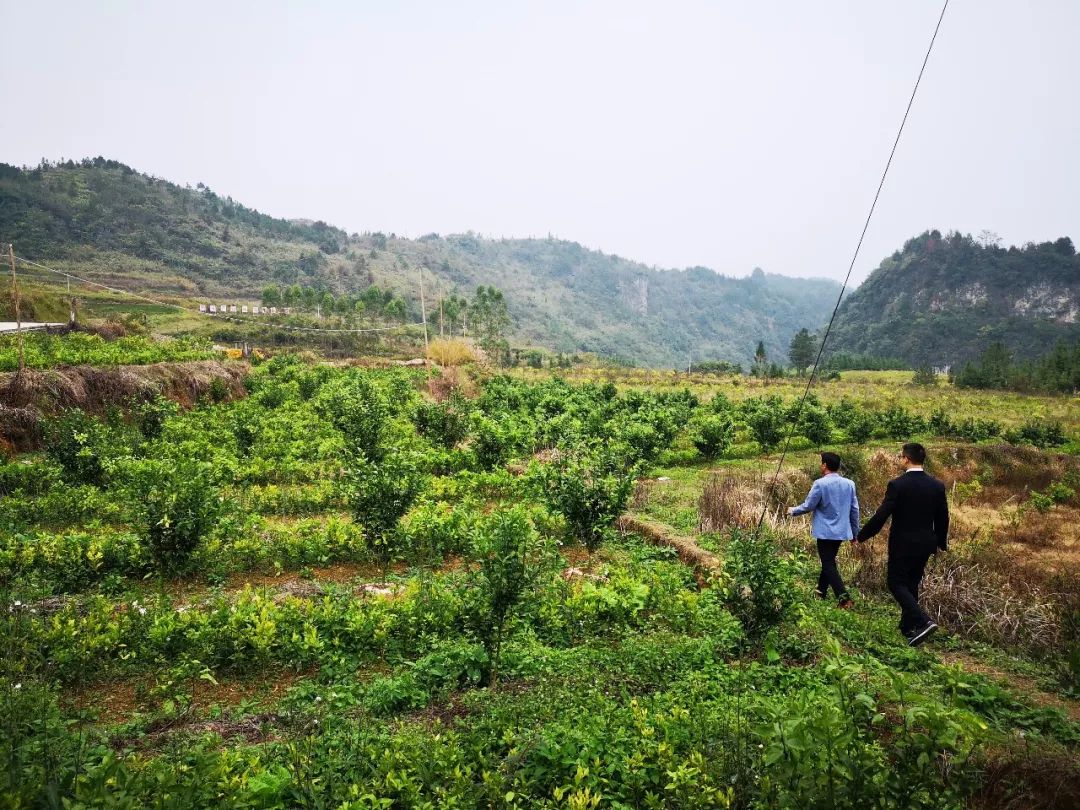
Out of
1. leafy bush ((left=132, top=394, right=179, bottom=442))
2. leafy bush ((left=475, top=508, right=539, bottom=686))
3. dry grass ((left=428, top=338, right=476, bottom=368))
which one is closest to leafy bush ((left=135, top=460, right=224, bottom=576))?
leafy bush ((left=475, top=508, right=539, bottom=686))

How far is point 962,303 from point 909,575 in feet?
426

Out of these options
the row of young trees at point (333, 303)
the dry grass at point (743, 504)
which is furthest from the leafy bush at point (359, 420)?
the row of young trees at point (333, 303)

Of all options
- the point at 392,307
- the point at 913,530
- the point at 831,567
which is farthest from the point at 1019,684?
the point at 392,307

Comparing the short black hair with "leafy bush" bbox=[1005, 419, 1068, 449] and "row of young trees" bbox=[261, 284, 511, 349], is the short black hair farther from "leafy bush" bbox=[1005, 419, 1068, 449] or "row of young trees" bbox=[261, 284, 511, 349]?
"row of young trees" bbox=[261, 284, 511, 349]

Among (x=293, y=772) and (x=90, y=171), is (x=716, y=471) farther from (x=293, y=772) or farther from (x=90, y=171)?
(x=90, y=171)

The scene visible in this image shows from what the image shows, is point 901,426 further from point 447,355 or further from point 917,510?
point 447,355

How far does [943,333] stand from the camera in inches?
3824

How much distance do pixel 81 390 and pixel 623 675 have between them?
1888 centimetres

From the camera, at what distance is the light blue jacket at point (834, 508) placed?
7039 millimetres

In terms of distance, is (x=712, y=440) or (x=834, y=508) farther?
(x=712, y=440)

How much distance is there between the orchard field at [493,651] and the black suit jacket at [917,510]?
1136mm

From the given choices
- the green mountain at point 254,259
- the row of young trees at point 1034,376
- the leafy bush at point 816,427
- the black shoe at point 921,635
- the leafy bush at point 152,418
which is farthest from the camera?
the green mountain at point 254,259

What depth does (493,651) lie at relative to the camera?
18.4 ft

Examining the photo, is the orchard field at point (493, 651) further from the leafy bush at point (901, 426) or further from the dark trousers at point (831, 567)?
the leafy bush at point (901, 426)
